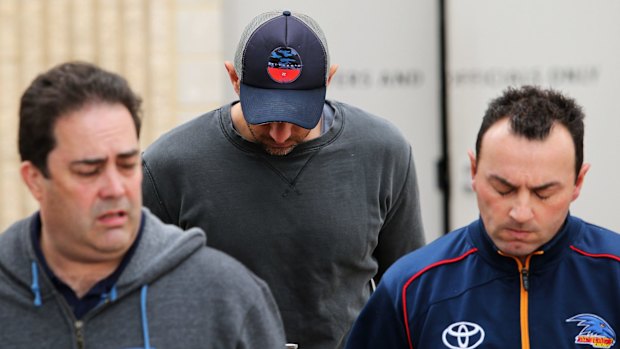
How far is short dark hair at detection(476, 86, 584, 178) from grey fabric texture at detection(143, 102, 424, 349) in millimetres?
692

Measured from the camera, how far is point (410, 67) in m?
5.91

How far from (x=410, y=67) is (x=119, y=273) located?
3.43 m

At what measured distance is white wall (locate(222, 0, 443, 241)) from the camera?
589cm

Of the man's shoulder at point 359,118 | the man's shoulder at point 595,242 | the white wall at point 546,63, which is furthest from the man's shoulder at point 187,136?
the white wall at point 546,63

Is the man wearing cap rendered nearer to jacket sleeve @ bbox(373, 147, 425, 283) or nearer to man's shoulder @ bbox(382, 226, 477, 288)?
jacket sleeve @ bbox(373, 147, 425, 283)

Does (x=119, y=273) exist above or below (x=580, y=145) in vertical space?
below

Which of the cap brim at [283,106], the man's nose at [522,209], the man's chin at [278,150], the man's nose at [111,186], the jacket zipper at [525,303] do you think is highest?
the cap brim at [283,106]

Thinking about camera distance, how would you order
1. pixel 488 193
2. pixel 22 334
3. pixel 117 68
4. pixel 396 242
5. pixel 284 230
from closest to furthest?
pixel 22 334, pixel 488 193, pixel 284 230, pixel 396 242, pixel 117 68

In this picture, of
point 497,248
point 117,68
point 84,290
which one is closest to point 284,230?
point 497,248

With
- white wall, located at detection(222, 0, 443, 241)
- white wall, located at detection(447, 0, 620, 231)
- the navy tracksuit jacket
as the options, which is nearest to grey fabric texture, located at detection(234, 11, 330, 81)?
the navy tracksuit jacket

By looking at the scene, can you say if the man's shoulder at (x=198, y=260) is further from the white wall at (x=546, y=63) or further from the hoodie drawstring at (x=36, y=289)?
the white wall at (x=546, y=63)

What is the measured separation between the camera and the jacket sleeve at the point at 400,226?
12.6 feet

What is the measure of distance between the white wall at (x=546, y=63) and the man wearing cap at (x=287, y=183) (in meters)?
2.23

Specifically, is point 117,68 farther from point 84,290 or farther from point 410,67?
point 84,290
